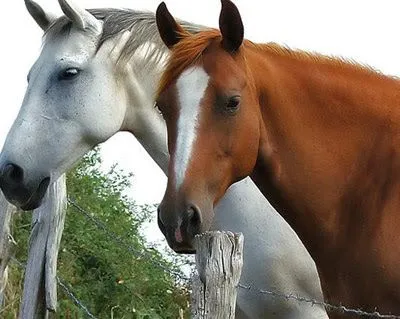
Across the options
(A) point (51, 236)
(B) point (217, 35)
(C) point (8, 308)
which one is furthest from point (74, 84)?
(C) point (8, 308)

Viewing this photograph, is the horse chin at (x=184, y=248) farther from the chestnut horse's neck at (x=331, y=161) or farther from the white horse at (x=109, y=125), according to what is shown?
the white horse at (x=109, y=125)

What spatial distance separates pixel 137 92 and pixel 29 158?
0.72 m

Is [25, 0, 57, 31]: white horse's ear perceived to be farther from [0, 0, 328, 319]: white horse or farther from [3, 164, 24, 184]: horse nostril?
[3, 164, 24, 184]: horse nostril

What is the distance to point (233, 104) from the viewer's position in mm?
4609

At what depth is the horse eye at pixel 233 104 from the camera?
460cm

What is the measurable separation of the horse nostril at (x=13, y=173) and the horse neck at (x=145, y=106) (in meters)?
0.70

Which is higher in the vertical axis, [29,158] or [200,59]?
[200,59]

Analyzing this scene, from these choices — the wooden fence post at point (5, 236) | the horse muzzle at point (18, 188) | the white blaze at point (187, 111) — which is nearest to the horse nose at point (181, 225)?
the white blaze at point (187, 111)

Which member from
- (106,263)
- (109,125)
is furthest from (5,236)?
(106,263)

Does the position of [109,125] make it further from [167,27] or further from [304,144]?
[304,144]

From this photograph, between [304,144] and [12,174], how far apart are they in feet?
5.27

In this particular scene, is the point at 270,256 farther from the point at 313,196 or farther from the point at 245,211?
the point at 313,196

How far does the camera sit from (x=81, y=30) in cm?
580

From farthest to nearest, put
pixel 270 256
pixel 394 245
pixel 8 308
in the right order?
pixel 8 308, pixel 270 256, pixel 394 245
